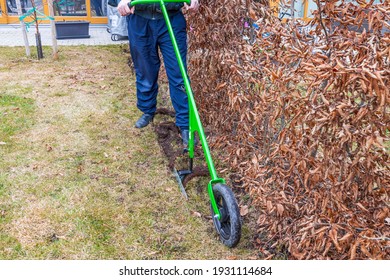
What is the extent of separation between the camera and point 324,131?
1809 millimetres

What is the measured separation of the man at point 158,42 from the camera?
325 centimetres

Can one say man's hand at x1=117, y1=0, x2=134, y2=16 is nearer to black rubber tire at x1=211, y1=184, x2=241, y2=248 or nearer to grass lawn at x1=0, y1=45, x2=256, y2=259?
grass lawn at x1=0, y1=45, x2=256, y2=259

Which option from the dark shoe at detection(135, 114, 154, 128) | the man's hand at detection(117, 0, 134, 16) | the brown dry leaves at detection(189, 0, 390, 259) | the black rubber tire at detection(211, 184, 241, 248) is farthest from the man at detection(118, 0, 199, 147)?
the black rubber tire at detection(211, 184, 241, 248)

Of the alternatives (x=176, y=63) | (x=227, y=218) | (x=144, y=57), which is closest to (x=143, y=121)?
(x=144, y=57)

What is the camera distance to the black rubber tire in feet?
7.02

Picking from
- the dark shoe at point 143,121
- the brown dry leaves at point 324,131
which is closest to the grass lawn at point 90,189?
the dark shoe at point 143,121

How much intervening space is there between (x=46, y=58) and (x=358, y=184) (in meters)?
6.50

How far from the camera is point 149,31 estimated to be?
11.2 feet

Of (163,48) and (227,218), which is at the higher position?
(163,48)

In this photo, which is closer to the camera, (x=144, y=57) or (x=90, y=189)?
(x=90, y=189)

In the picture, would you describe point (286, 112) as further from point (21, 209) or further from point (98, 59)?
point (98, 59)

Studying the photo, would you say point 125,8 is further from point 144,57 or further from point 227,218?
point 227,218

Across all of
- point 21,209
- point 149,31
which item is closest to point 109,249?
point 21,209

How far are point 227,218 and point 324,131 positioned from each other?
0.80 metres
